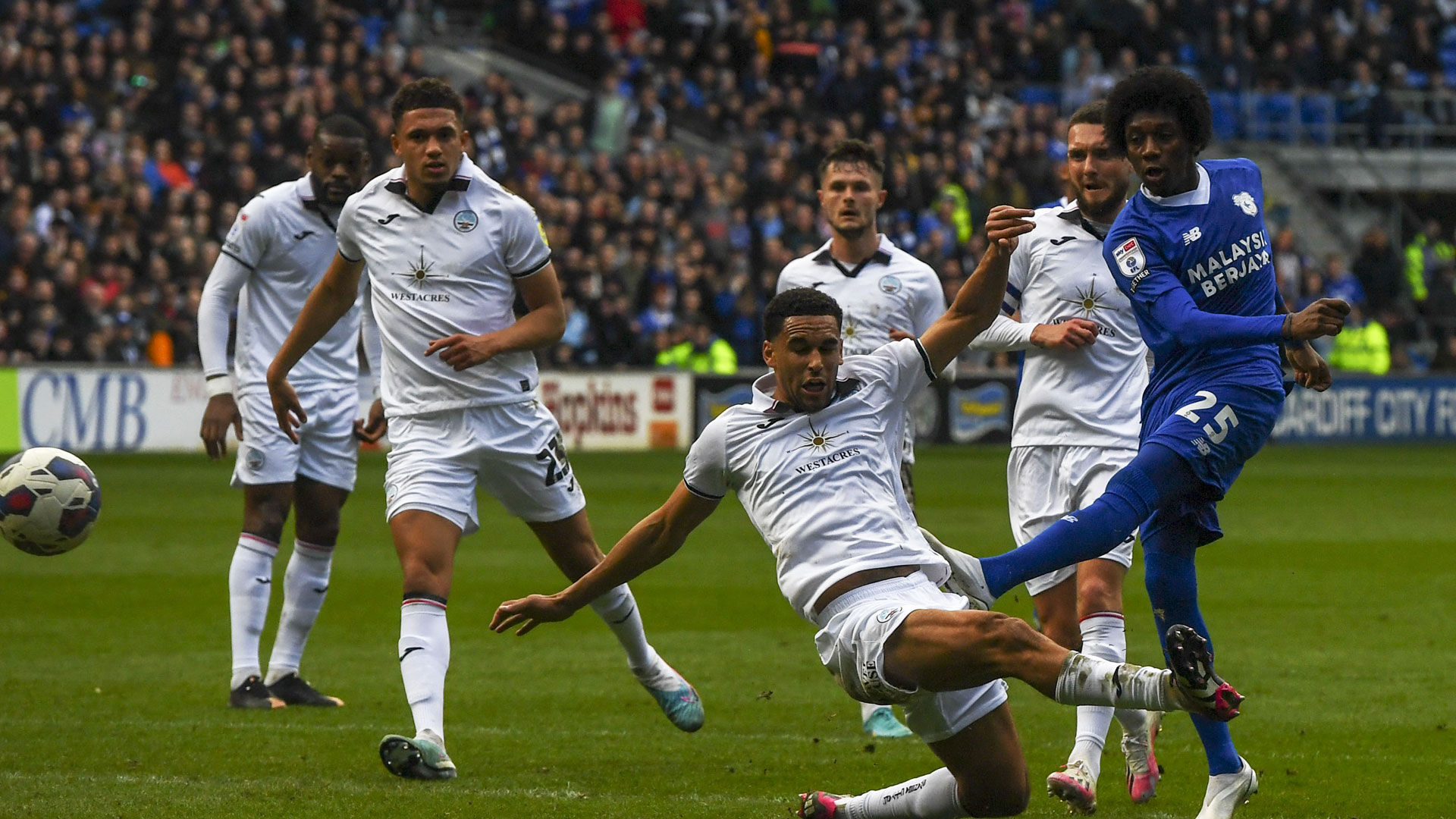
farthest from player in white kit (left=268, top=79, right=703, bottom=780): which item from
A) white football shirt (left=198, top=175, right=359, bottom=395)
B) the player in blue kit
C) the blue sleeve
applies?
the blue sleeve

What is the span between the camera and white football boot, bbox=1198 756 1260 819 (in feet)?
18.3

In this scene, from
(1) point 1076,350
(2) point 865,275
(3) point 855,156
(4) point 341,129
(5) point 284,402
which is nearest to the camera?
(1) point 1076,350

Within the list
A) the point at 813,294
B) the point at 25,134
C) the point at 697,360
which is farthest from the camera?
the point at 697,360

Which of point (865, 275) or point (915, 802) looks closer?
point (915, 802)

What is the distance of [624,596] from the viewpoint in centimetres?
730

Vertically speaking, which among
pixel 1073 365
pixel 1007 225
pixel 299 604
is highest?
pixel 1007 225

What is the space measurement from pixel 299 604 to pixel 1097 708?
12.5 ft

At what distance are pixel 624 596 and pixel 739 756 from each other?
0.78m

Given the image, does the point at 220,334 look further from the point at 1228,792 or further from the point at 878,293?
the point at 1228,792

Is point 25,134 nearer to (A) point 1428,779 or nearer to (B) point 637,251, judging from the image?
(B) point 637,251

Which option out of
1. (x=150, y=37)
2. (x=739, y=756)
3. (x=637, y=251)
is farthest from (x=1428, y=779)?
(x=150, y=37)

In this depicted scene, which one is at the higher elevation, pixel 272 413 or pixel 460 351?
pixel 460 351

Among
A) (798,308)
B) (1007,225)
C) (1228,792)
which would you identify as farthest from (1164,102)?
(1228,792)

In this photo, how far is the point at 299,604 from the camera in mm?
8250
